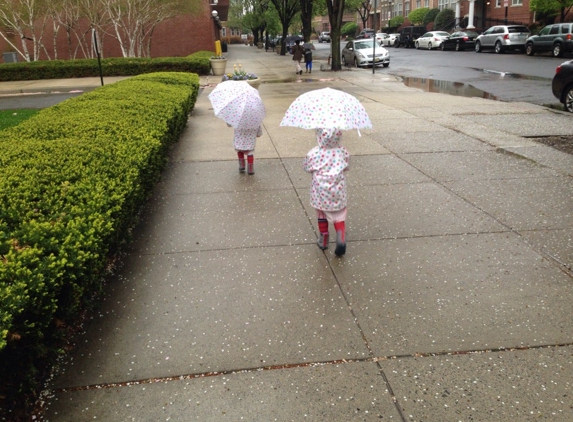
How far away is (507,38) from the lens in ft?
105

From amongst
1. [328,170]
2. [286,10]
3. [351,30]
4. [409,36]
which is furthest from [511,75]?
[351,30]

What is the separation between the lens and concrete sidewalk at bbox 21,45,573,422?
2.79m

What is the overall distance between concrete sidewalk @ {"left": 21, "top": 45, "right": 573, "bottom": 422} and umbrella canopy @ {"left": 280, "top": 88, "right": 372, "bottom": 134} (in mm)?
1171

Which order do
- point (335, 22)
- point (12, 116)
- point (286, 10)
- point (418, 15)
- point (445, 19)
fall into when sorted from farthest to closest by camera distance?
point (418, 15)
point (445, 19)
point (286, 10)
point (335, 22)
point (12, 116)

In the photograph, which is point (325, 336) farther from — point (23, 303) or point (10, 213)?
point (10, 213)

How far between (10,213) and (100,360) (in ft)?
3.92

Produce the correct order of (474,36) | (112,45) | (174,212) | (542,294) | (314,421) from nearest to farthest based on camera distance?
1. (314,421)
2. (542,294)
3. (174,212)
4. (112,45)
5. (474,36)

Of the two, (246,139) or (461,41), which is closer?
(246,139)

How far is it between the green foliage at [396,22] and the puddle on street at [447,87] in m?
53.6

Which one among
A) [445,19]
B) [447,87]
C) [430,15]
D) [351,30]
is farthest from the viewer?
[351,30]

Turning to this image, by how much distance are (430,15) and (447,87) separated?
46.9m

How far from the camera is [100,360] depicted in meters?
3.16

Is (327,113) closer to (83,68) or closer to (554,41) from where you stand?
(83,68)

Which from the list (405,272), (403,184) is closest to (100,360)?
(405,272)
